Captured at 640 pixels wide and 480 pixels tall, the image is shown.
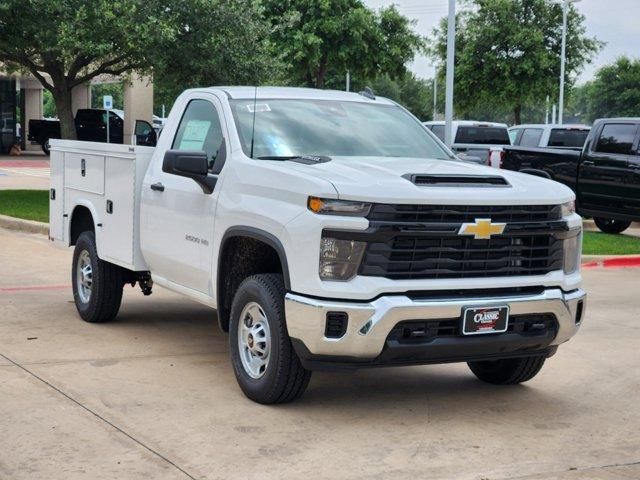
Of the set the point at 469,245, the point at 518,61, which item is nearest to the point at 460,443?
the point at 469,245

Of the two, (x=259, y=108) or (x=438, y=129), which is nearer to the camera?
(x=259, y=108)

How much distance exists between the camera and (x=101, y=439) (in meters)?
5.61

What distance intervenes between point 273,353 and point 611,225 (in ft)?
44.6

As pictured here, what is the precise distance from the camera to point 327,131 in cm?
725

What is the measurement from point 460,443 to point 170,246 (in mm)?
2762

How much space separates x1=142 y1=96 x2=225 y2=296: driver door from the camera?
7.05 meters

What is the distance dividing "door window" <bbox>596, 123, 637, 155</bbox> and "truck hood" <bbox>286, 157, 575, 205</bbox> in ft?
34.9

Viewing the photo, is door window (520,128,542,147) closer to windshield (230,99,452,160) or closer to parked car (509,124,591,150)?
parked car (509,124,591,150)

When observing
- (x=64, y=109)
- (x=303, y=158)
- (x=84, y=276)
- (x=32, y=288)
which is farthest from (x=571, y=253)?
(x=64, y=109)

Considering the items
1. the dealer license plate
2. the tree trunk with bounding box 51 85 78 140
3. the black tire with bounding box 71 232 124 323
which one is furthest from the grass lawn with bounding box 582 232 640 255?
the tree trunk with bounding box 51 85 78 140

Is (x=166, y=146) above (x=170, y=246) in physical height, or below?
above

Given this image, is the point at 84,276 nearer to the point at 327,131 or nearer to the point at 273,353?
the point at 327,131

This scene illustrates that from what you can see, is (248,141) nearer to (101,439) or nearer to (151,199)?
(151,199)

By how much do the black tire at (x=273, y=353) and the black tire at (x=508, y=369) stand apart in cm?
152
